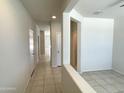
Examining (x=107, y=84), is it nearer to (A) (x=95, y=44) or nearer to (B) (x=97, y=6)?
(A) (x=95, y=44)

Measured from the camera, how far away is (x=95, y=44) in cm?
531

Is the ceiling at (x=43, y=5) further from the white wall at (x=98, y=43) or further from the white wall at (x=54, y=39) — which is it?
the white wall at (x=54, y=39)

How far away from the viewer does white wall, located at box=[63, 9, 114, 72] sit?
5016 mm

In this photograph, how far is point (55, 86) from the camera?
3.71m

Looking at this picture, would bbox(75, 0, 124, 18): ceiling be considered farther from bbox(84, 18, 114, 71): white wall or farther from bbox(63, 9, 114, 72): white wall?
bbox(84, 18, 114, 71): white wall

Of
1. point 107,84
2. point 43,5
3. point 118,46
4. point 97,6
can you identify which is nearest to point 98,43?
point 118,46

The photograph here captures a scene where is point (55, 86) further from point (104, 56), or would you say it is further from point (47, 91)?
point (104, 56)

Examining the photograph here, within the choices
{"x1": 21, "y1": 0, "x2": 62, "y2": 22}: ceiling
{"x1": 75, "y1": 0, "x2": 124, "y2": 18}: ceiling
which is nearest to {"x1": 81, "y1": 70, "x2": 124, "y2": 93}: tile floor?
{"x1": 75, "y1": 0, "x2": 124, "y2": 18}: ceiling

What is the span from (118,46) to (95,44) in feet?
3.49

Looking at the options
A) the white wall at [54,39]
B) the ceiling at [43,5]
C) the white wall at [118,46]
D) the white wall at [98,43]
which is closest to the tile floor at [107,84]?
the white wall at [118,46]

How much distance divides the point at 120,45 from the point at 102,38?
861mm

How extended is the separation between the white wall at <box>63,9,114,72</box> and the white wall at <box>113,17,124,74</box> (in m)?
0.21

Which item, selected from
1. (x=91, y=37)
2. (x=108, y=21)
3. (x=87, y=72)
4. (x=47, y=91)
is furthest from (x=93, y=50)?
(x=47, y=91)

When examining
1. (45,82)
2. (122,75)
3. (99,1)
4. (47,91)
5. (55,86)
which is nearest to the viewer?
(99,1)
